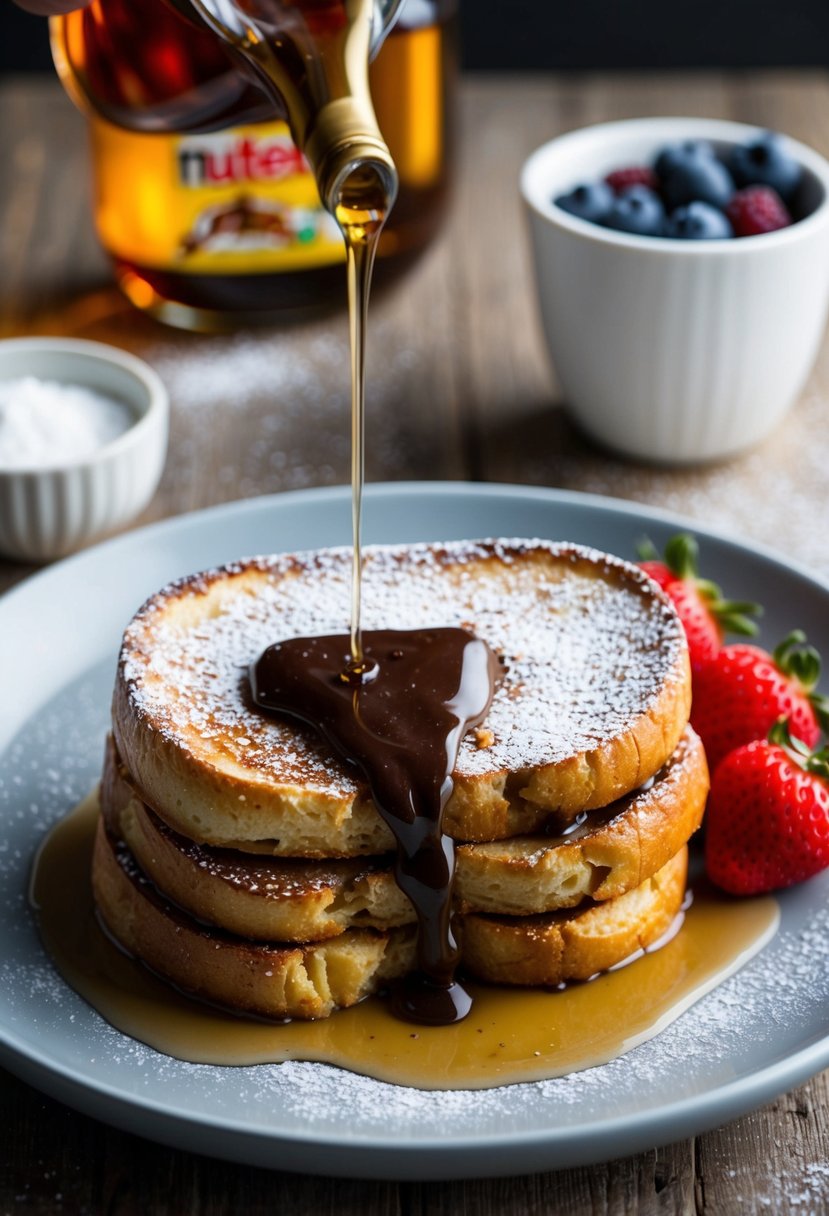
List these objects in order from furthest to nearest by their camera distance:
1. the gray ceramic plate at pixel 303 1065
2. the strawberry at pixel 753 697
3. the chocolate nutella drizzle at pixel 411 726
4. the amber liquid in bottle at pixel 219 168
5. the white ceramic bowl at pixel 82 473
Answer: the amber liquid in bottle at pixel 219 168, the white ceramic bowl at pixel 82 473, the strawberry at pixel 753 697, the chocolate nutella drizzle at pixel 411 726, the gray ceramic plate at pixel 303 1065

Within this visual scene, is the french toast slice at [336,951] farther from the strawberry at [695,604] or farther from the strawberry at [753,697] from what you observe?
the strawberry at [695,604]

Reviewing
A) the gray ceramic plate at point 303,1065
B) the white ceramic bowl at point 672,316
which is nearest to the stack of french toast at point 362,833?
the gray ceramic plate at point 303,1065

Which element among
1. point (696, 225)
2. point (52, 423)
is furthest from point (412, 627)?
point (696, 225)

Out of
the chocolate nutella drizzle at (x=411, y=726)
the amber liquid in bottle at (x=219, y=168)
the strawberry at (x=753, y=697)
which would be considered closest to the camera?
the chocolate nutella drizzle at (x=411, y=726)

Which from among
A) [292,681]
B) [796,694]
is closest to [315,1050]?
[292,681]

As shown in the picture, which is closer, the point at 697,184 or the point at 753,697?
the point at 753,697

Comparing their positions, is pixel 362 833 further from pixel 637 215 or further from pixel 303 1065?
pixel 637 215
